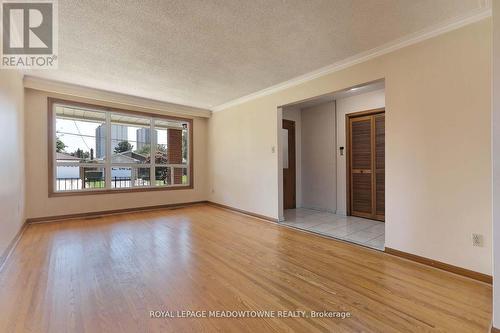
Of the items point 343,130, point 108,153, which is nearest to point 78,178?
point 108,153

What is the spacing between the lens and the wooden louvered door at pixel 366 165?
447 cm

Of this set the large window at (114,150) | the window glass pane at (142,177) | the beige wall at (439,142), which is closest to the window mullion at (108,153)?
the large window at (114,150)

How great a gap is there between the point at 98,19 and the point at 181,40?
0.84 metres

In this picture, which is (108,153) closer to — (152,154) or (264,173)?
(152,154)

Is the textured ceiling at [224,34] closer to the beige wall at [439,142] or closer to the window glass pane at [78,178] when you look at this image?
the beige wall at [439,142]

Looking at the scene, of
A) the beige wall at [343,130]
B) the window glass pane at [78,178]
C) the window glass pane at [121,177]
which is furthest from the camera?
the window glass pane at [121,177]

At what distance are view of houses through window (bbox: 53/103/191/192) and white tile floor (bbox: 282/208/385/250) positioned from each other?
3.36m

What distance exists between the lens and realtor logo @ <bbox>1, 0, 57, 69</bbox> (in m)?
2.22

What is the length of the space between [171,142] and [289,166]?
324 centimetres

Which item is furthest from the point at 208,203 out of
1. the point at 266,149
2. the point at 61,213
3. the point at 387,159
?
the point at 387,159

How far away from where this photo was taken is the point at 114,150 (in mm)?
5191

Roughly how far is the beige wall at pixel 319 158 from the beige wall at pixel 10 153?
5429mm

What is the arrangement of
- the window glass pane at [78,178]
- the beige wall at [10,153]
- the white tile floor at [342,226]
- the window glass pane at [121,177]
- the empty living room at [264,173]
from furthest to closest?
the window glass pane at [121,177], the window glass pane at [78,178], the white tile floor at [342,226], the beige wall at [10,153], the empty living room at [264,173]

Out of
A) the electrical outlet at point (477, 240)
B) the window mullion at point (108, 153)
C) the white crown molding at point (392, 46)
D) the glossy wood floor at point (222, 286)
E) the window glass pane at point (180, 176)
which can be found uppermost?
the white crown molding at point (392, 46)
